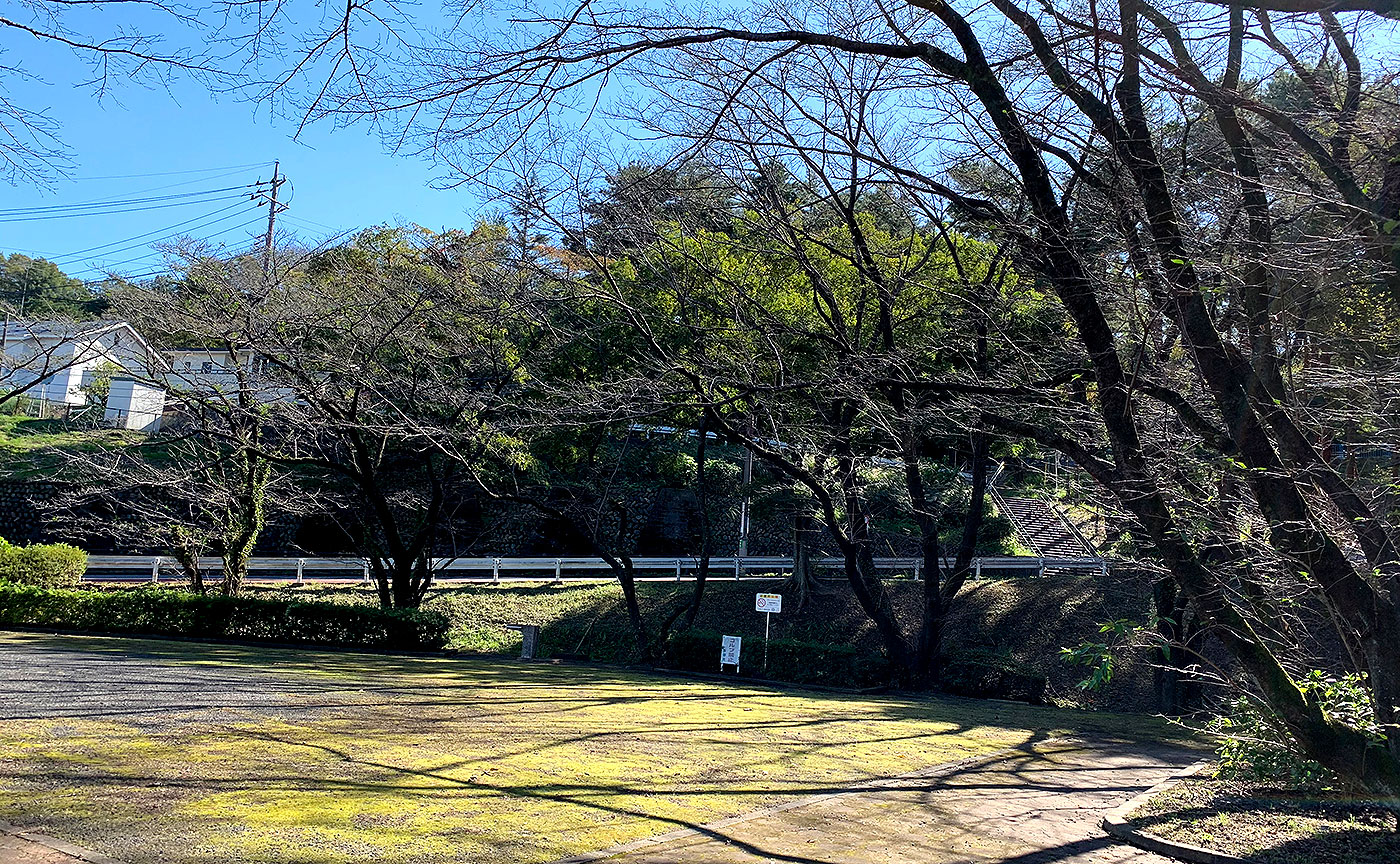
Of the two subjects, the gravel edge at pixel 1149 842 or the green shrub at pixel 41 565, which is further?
the green shrub at pixel 41 565

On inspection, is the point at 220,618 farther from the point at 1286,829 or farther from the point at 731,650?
the point at 1286,829

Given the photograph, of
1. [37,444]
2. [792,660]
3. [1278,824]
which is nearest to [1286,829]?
[1278,824]

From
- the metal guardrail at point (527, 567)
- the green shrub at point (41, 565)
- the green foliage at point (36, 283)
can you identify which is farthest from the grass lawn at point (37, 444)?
the green foliage at point (36, 283)

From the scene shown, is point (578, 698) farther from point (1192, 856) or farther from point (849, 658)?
point (1192, 856)

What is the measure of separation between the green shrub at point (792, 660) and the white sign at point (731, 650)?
3.26 feet

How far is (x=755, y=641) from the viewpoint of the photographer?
20.0m

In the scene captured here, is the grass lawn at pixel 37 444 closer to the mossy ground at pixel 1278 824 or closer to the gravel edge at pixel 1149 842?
the gravel edge at pixel 1149 842

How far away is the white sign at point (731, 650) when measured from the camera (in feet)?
60.9

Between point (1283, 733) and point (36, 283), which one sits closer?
point (1283, 733)

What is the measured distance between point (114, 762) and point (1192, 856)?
24.6ft

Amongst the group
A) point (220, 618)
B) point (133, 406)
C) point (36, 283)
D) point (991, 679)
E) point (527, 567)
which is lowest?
point (991, 679)

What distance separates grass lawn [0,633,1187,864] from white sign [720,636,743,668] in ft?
10.0

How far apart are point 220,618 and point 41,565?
18.8 ft

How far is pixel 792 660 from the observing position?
63.2 feet
